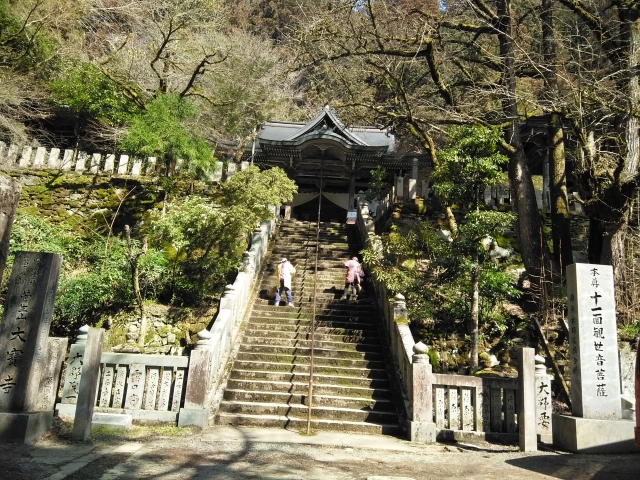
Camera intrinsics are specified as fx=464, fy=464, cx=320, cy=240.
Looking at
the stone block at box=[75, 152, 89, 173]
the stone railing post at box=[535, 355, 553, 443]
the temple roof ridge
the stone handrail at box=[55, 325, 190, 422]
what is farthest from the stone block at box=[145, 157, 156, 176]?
the stone railing post at box=[535, 355, 553, 443]

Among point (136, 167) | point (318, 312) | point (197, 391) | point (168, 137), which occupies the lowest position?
point (197, 391)

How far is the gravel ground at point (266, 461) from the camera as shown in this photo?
4704mm

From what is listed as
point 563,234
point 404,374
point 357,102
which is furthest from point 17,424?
point 563,234

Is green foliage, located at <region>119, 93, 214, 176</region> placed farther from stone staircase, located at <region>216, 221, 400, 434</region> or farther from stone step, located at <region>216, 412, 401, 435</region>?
stone step, located at <region>216, 412, 401, 435</region>

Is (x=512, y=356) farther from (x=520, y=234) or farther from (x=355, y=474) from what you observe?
(x=355, y=474)

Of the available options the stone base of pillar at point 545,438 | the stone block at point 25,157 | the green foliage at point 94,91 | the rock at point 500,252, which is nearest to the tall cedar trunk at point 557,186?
the rock at point 500,252

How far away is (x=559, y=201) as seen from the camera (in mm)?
11383

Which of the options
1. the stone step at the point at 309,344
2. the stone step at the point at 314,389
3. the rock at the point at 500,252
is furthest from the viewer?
the rock at the point at 500,252

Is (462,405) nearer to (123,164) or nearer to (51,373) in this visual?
(51,373)

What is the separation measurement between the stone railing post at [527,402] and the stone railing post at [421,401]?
1.24 meters

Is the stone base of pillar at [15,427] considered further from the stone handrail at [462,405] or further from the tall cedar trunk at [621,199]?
the tall cedar trunk at [621,199]

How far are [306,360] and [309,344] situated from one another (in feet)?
1.71

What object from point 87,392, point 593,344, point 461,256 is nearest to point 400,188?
point 461,256

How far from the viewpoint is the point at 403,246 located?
9992mm
